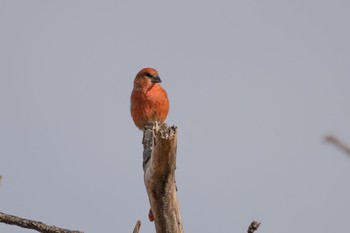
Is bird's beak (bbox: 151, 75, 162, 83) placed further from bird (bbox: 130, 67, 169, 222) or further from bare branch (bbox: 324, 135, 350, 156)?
bare branch (bbox: 324, 135, 350, 156)

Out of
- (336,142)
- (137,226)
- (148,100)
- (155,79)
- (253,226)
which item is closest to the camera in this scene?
(336,142)

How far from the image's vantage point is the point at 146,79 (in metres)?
8.06

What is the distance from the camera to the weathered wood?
3344 millimetres

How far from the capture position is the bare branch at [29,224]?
9.49ft

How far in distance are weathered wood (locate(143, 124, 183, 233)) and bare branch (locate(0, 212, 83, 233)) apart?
2.35 ft

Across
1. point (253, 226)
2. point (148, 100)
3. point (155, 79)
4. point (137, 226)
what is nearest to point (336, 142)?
point (253, 226)

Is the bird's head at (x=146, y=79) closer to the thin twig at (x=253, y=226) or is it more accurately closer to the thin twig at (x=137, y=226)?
the thin twig at (x=137, y=226)

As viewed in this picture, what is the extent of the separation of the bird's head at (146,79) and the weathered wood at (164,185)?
4.58 metres

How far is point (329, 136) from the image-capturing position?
0.77 metres

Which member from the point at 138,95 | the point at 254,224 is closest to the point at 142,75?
the point at 138,95

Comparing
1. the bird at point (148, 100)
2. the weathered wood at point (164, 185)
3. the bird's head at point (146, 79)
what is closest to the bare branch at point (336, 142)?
the weathered wood at point (164, 185)

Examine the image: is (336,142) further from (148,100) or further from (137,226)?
(148,100)

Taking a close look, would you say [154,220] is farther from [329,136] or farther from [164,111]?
[164,111]

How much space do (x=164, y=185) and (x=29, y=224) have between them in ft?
3.19
